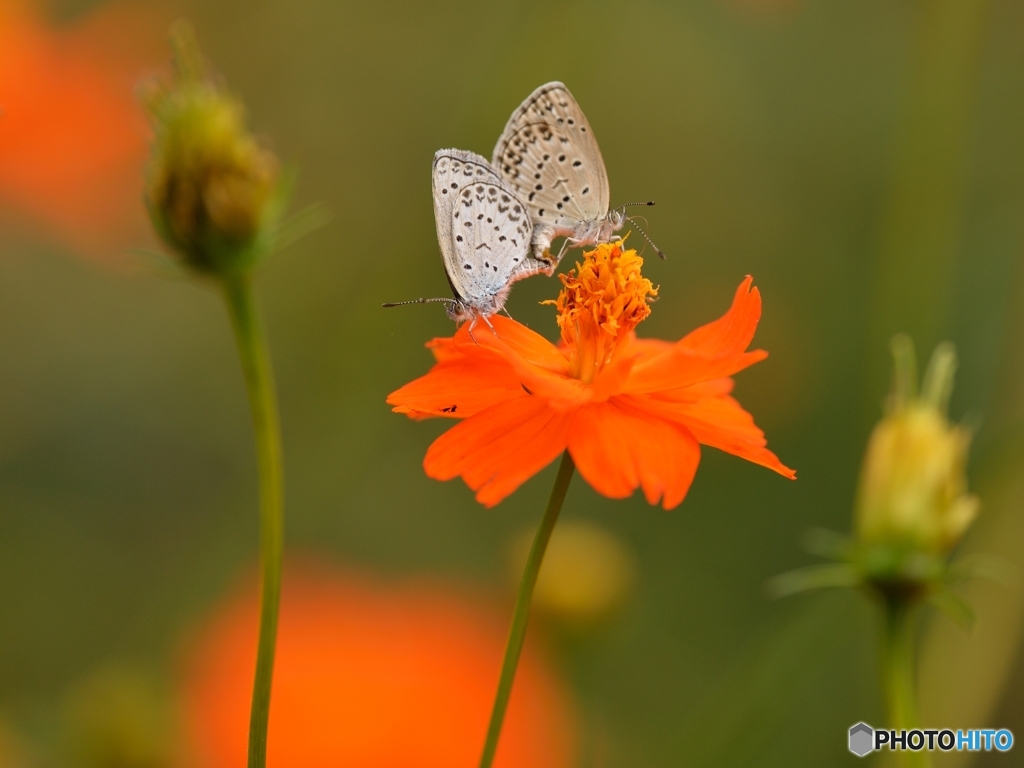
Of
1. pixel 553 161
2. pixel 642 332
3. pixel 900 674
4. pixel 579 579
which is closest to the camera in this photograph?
pixel 900 674

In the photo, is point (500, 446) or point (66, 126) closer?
point (500, 446)

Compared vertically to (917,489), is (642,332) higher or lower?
higher

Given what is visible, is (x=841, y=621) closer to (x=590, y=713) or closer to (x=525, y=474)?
(x=590, y=713)

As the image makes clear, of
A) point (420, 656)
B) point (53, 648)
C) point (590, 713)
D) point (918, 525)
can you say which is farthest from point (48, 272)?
point (918, 525)

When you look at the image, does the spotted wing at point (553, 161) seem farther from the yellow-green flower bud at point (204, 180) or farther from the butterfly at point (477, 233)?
the yellow-green flower bud at point (204, 180)

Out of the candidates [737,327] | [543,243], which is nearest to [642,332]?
[543,243]

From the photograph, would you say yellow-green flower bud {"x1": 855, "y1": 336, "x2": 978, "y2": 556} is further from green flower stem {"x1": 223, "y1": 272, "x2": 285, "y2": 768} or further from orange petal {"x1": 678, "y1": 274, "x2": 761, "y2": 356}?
green flower stem {"x1": 223, "y1": 272, "x2": 285, "y2": 768}

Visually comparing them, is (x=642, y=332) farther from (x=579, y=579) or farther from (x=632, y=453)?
(x=632, y=453)
